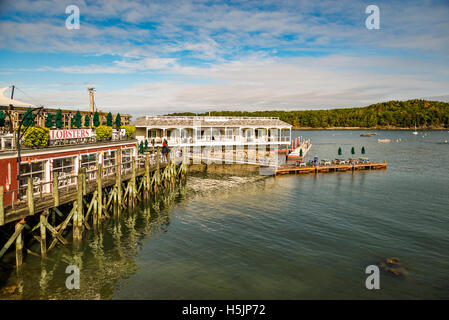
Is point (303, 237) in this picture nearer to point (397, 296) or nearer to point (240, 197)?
point (397, 296)

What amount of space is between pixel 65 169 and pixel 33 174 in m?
3.26

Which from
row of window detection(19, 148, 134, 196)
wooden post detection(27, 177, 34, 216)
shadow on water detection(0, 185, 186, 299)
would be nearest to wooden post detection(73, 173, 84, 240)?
shadow on water detection(0, 185, 186, 299)

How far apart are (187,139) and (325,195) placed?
2218cm

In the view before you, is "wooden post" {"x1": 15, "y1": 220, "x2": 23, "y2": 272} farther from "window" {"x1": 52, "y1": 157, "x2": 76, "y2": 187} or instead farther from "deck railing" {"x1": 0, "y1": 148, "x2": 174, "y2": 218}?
"window" {"x1": 52, "y1": 157, "x2": 76, "y2": 187}

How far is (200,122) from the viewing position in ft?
163

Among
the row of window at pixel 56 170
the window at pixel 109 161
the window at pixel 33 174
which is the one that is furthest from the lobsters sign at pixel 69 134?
the window at pixel 109 161

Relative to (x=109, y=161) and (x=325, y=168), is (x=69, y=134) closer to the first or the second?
(x=109, y=161)

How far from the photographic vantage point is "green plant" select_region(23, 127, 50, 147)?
712 inches

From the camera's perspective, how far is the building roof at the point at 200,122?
47.0m

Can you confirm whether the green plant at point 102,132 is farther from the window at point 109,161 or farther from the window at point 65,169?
the window at point 65,169

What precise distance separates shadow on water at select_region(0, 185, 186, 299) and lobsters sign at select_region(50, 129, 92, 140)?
6.47 m

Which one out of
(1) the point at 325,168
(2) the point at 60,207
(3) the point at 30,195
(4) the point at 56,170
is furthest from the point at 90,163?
(1) the point at 325,168
